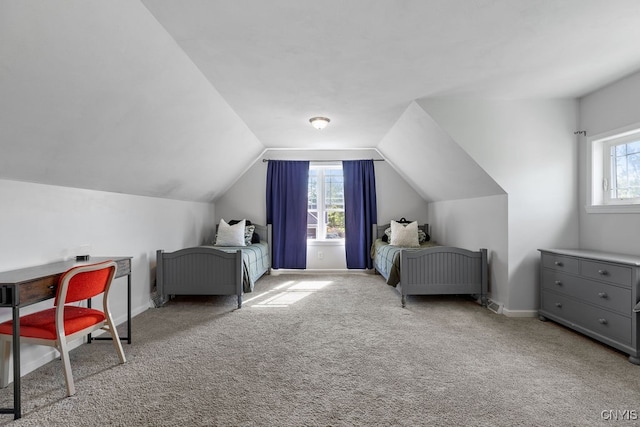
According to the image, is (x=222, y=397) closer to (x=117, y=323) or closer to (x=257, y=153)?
(x=117, y=323)

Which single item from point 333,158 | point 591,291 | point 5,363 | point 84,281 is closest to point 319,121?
point 333,158

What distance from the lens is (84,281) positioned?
6.36 feet

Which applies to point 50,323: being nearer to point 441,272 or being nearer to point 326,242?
point 441,272

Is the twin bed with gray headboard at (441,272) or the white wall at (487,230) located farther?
the twin bed with gray headboard at (441,272)

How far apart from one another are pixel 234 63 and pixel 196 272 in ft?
7.56

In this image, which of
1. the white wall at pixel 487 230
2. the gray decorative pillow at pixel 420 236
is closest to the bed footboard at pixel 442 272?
the white wall at pixel 487 230

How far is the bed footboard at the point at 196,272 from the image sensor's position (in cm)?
356

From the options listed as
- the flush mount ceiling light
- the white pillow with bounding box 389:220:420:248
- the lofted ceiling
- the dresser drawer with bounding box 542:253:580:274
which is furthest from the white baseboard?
the flush mount ceiling light

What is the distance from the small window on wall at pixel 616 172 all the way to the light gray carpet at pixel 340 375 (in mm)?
1224

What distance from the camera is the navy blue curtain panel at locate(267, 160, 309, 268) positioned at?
5.50 metres

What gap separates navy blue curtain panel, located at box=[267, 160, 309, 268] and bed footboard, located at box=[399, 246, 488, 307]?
233 cm

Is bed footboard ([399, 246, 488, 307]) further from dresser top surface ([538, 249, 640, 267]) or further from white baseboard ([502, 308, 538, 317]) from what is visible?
dresser top surface ([538, 249, 640, 267])

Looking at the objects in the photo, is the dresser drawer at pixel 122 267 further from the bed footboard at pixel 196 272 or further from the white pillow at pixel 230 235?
the white pillow at pixel 230 235

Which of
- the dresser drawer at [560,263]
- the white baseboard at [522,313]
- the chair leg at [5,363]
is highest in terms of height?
the dresser drawer at [560,263]
